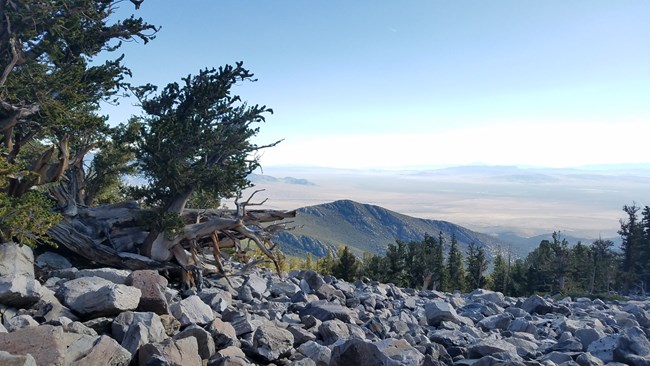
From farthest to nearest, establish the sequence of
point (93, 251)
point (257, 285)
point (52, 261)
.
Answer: point (257, 285) < point (93, 251) < point (52, 261)

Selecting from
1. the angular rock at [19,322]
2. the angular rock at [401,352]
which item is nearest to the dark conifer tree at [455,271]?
the angular rock at [401,352]

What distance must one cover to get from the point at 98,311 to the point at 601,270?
64877mm

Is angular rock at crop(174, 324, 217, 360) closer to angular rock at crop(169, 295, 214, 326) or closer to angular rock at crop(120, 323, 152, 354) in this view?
angular rock at crop(120, 323, 152, 354)

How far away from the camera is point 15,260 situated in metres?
13.2

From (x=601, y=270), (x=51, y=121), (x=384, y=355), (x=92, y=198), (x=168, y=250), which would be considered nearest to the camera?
(x=384, y=355)

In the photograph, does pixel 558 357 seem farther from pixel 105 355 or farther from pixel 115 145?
pixel 115 145

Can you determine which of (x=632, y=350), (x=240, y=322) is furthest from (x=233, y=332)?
(x=632, y=350)

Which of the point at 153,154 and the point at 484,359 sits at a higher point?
the point at 153,154

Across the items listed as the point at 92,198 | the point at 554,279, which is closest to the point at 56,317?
the point at 92,198

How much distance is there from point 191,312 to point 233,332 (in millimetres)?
1278

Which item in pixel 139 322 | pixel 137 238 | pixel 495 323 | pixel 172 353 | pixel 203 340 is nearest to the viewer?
pixel 172 353

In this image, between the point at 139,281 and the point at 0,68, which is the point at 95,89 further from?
the point at 139,281

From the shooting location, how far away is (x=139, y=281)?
11.4 metres

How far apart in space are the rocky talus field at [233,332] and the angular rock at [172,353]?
0.02 meters
